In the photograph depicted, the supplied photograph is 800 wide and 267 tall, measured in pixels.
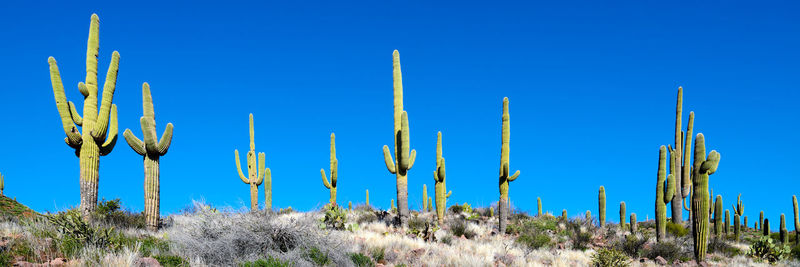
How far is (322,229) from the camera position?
35.5 feet

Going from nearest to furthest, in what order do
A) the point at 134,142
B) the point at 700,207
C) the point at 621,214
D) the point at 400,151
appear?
the point at 134,142 → the point at 700,207 → the point at 400,151 → the point at 621,214

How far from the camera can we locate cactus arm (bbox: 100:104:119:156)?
1484 cm

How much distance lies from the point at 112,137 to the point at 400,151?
8.79 m

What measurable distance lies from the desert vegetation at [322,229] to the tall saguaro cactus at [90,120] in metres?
0.03

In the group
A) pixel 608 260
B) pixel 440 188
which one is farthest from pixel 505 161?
pixel 608 260

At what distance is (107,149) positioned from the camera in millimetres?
15008

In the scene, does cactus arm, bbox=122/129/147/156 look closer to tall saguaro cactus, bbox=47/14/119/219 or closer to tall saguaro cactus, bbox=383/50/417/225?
tall saguaro cactus, bbox=47/14/119/219

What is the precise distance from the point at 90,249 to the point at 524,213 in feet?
74.3

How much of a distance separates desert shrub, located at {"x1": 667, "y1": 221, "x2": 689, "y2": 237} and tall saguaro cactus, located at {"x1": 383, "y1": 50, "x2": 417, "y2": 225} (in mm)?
12412

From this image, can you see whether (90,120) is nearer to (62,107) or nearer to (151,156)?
(62,107)

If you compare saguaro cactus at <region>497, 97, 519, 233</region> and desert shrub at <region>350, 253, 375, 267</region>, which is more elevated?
saguaro cactus at <region>497, 97, 519, 233</region>

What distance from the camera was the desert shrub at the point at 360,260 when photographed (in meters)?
9.21

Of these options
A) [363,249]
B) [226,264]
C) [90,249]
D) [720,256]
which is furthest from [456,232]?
[90,249]

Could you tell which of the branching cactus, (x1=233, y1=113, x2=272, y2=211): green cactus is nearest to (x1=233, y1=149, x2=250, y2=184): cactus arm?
(x1=233, y1=113, x2=272, y2=211): green cactus
